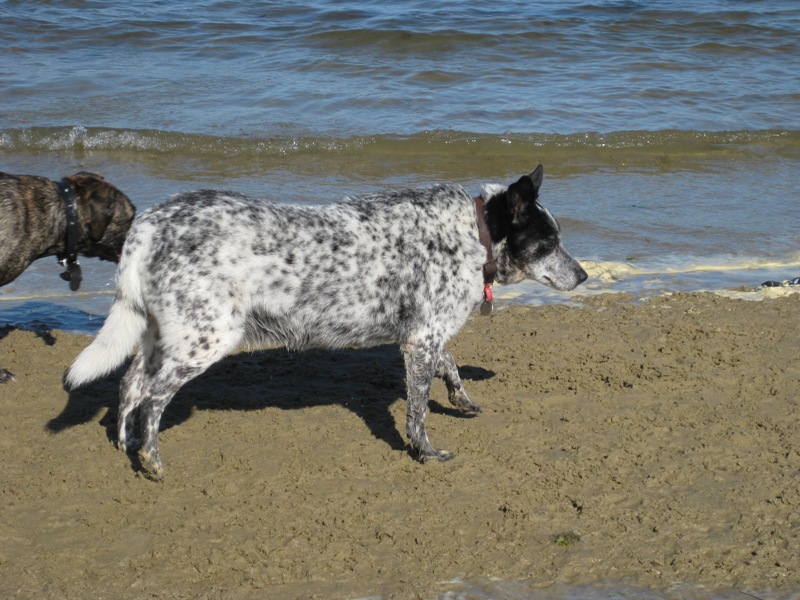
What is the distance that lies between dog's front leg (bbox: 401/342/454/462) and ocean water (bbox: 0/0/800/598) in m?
2.41

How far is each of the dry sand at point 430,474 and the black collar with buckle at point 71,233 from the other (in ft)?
2.00

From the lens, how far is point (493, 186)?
544cm

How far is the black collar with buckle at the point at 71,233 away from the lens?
595 cm

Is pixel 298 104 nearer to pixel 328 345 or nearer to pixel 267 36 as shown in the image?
pixel 267 36

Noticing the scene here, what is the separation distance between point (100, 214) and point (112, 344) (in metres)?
1.41

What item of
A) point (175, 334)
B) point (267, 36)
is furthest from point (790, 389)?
point (267, 36)

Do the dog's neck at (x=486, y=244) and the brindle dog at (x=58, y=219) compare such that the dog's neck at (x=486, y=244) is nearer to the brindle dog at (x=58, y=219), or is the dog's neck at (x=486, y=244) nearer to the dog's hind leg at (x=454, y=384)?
the dog's hind leg at (x=454, y=384)

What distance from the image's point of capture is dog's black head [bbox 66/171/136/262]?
5.99m

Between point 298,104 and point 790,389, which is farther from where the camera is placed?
point 298,104

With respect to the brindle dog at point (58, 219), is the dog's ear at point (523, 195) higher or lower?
higher

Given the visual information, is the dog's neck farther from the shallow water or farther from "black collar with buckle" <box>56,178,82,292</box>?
"black collar with buckle" <box>56,178,82,292</box>

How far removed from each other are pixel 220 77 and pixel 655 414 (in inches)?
444

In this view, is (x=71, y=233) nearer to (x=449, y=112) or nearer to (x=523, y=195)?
(x=523, y=195)

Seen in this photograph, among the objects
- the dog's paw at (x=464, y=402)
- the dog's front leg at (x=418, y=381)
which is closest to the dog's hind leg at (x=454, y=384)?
the dog's paw at (x=464, y=402)
